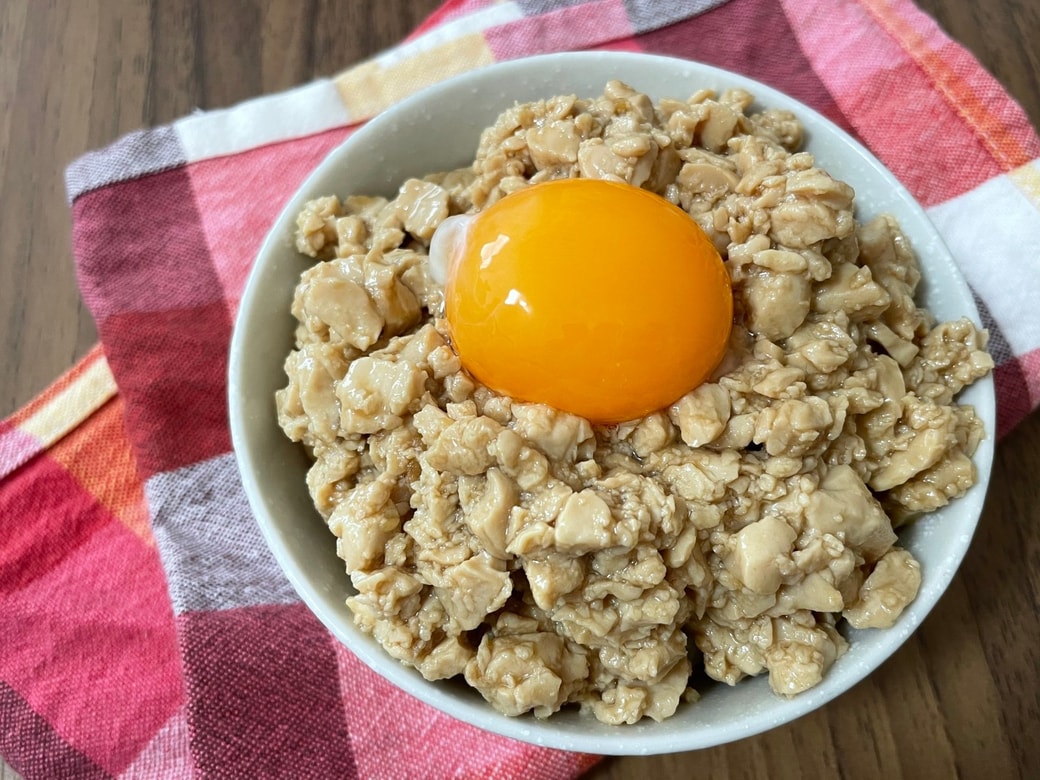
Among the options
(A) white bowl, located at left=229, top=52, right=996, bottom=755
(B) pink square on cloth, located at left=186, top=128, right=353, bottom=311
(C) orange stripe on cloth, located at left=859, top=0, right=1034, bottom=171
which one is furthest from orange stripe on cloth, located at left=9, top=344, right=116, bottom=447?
(C) orange stripe on cloth, located at left=859, top=0, right=1034, bottom=171

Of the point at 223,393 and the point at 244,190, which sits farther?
the point at 244,190

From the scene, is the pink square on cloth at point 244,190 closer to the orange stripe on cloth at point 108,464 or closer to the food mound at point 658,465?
the orange stripe on cloth at point 108,464

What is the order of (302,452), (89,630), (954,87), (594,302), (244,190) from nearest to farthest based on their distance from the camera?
(594,302), (302,452), (89,630), (954,87), (244,190)

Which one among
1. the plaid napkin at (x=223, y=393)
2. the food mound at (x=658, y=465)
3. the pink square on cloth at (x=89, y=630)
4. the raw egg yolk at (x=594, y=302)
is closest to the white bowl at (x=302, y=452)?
Answer: the food mound at (x=658, y=465)

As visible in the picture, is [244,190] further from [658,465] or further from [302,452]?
[658,465]

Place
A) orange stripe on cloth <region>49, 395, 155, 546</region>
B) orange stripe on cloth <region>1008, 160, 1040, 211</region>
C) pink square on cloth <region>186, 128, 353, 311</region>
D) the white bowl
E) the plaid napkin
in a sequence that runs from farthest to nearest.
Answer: pink square on cloth <region>186, 128, 353, 311</region> → orange stripe on cloth <region>49, 395, 155, 546</region> → orange stripe on cloth <region>1008, 160, 1040, 211</region> → the plaid napkin → the white bowl

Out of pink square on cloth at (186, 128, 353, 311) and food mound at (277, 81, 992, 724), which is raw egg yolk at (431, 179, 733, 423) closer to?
food mound at (277, 81, 992, 724)

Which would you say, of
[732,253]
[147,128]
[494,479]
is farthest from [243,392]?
[147,128]

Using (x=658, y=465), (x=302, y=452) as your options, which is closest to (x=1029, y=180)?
(x=658, y=465)
